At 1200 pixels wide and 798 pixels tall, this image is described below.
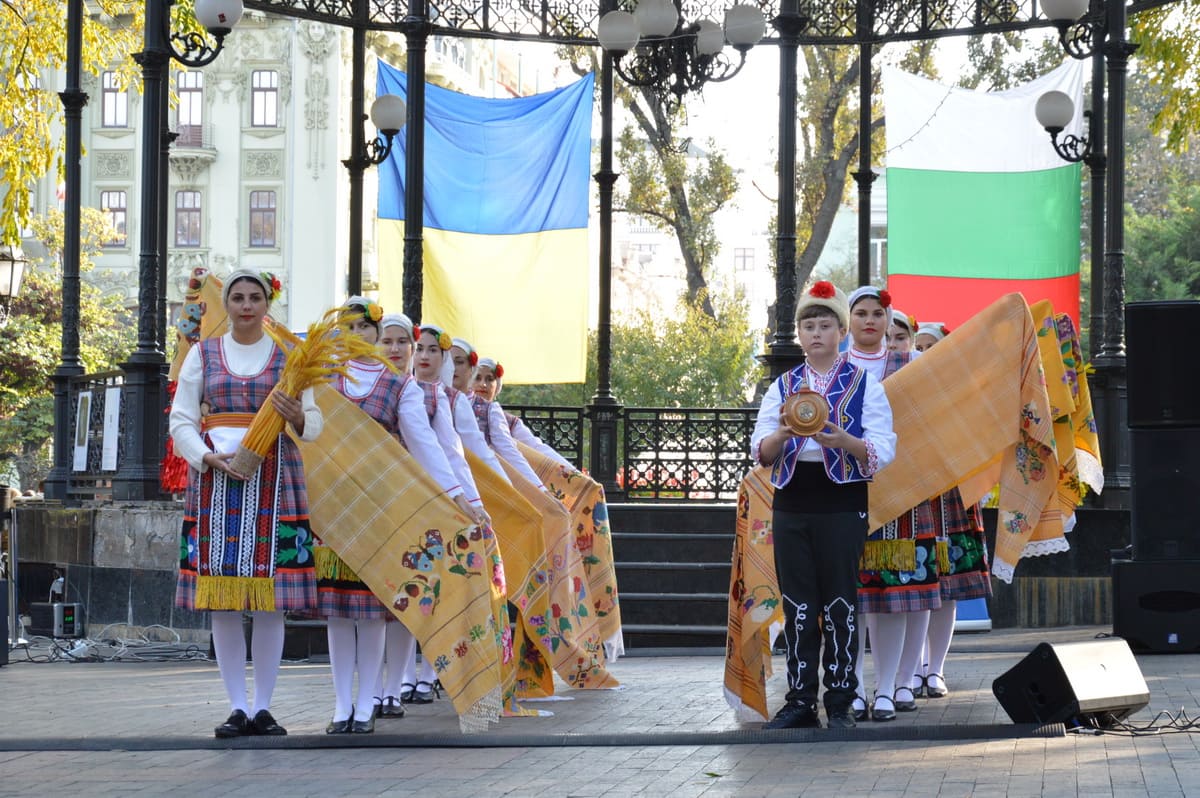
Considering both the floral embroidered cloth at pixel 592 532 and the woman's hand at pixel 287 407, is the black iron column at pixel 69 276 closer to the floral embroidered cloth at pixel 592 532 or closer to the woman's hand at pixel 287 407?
the floral embroidered cloth at pixel 592 532

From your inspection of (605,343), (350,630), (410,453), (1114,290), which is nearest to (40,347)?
(605,343)

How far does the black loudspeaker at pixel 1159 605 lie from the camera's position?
1053 centimetres

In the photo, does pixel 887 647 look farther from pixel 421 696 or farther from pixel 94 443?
pixel 94 443

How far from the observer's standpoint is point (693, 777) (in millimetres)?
6250

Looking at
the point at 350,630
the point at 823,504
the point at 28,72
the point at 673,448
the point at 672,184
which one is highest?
the point at 672,184

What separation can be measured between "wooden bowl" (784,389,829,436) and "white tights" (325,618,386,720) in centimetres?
206

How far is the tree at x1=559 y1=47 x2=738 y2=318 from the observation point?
3142 cm

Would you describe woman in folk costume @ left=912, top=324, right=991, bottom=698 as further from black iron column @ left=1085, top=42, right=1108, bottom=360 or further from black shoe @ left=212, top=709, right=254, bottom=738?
black iron column @ left=1085, top=42, right=1108, bottom=360

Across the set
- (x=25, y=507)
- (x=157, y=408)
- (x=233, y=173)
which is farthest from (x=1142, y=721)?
(x=233, y=173)

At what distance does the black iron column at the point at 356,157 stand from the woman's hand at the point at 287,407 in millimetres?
8131

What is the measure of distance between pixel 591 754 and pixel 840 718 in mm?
1130

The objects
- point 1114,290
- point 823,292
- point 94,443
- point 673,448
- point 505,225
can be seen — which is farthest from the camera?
point 673,448

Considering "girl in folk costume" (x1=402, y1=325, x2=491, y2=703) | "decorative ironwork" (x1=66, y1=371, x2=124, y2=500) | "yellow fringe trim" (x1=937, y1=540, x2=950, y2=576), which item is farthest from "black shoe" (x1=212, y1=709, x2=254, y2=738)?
"decorative ironwork" (x1=66, y1=371, x2=124, y2=500)

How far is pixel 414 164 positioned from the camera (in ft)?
40.3
